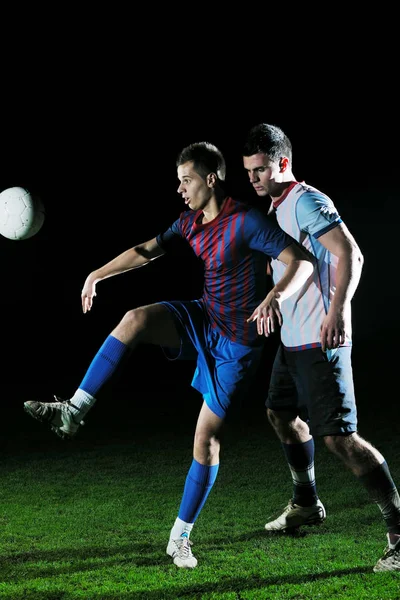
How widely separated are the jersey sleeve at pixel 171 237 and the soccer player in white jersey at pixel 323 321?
1.48 feet

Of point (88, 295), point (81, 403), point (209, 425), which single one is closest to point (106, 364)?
point (81, 403)

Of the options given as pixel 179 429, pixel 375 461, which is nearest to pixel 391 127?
pixel 179 429

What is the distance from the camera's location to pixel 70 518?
4016 millimetres

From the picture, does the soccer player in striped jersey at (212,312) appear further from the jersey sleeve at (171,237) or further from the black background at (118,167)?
the black background at (118,167)

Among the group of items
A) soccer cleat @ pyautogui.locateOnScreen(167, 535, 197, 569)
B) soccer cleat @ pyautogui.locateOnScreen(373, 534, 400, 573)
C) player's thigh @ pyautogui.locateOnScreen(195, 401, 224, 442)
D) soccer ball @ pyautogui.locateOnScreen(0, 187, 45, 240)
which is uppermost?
soccer ball @ pyautogui.locateOnScreen(0, 187, 45, 240)

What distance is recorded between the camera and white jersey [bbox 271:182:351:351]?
298cm

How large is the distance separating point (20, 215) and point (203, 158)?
3133 mm

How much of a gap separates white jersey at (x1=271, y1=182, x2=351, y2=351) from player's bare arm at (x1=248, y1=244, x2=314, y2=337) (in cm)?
7

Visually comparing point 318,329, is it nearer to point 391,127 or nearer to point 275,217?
point 275,217

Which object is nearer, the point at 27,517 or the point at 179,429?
the point at 27,517

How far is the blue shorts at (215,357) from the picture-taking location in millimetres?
3180

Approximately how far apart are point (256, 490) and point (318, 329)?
1.80m

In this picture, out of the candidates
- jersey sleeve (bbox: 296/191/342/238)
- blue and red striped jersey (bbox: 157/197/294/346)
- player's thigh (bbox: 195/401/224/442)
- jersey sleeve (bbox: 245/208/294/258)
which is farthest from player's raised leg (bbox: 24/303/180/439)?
jersey sleeve (bbox: 296/191/342/238)

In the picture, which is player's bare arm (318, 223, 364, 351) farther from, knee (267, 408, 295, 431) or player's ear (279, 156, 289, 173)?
knee (267, 408, 295, 431)
